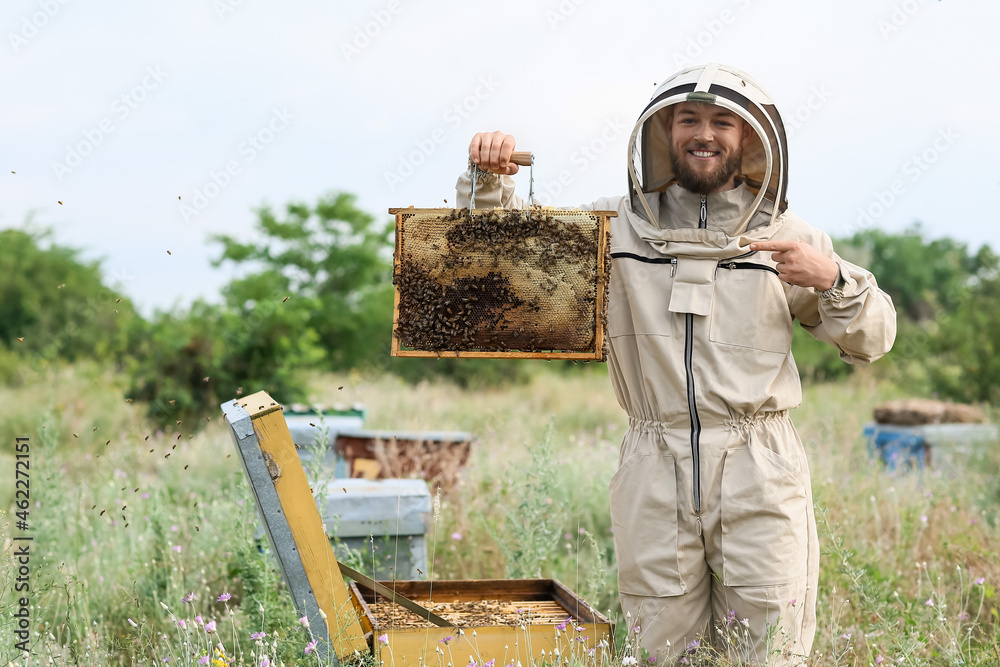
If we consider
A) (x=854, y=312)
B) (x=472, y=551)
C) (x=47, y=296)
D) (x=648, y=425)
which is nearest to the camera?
(x=854, y=312)

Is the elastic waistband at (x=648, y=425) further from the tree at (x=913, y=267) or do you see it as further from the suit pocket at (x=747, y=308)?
the tree at (x=913, y=267)

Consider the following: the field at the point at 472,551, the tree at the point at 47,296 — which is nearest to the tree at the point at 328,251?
the tree at the point at 47,296

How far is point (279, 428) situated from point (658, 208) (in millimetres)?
1650

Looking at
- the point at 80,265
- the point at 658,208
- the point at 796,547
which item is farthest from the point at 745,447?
the point at 80,265

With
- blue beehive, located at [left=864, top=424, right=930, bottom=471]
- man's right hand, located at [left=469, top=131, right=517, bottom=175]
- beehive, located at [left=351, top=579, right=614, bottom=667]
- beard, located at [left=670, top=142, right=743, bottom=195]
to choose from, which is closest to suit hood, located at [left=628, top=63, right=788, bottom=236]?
beard, located at [left=670, top=142, right=743, bottom=195]

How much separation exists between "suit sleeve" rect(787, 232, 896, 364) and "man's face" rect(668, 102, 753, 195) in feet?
1.49

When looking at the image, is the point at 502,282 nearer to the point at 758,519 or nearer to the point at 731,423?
the point at 731,423

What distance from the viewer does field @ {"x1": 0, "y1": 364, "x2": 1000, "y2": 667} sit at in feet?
10.5

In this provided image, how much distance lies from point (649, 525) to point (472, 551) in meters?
2.08

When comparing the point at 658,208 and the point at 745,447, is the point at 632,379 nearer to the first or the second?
the point at 745,447

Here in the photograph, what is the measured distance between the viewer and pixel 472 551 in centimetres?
483

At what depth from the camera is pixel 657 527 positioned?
295 cm

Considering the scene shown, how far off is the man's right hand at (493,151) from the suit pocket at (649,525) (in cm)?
114

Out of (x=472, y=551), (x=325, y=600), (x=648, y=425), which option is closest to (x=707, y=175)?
(x=648, y=425)
